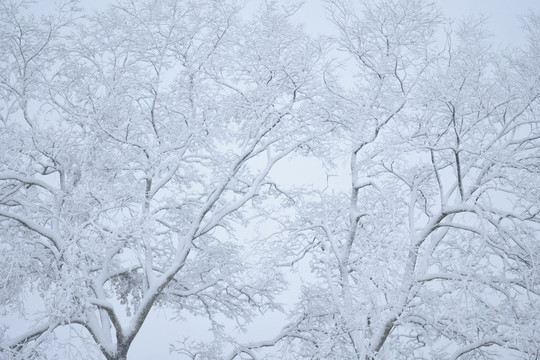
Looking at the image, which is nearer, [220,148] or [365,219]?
[365,219]

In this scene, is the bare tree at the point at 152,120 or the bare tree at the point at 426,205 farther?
the bare tree at the point at 152,120

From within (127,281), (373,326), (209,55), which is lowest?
(373,326)

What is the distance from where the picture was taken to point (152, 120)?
9.71 metres

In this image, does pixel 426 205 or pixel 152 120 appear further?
pixel 152 120

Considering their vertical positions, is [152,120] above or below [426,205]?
above

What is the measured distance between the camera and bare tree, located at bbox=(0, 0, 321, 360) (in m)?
8.43

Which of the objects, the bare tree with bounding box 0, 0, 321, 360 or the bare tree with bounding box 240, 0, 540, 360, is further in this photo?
the bare tree with bounding box 0, 0, 321, 360

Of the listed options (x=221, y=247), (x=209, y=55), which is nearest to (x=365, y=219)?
(x=221, y=247)

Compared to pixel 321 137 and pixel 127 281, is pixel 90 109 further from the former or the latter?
pixel 321 137

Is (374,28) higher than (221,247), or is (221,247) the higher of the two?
(374,28)

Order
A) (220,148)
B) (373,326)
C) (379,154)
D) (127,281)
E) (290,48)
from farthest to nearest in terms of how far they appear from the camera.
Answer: (220,148) → (127,281) → (290,48) → (379,154) → (373,326)

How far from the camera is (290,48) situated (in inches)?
359

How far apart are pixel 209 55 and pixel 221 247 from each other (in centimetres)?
404

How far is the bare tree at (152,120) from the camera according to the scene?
8.43m
